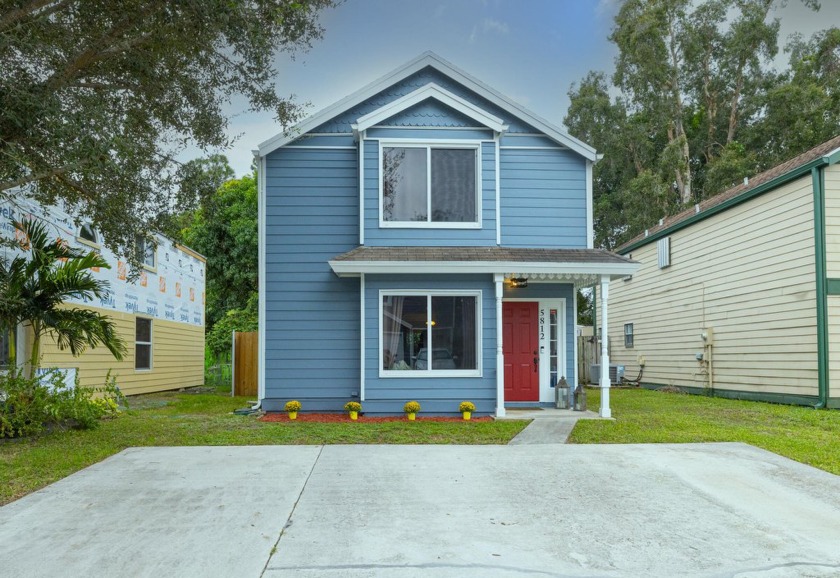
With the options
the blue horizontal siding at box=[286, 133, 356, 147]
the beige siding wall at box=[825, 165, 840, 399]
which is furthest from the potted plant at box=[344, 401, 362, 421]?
the beige siding wall at box=[825, 165, 840, 399]

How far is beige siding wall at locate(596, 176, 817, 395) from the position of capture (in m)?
11.5

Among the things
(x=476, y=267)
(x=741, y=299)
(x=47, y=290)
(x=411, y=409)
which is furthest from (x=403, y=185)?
(x=741, y=299)

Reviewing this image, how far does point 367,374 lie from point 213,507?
5.38 m

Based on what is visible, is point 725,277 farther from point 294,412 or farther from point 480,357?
point 294,412

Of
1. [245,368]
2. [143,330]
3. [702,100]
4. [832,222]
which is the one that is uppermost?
[702,100]

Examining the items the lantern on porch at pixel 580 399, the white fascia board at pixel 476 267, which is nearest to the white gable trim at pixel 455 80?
the white fascia board at pixel 476 267

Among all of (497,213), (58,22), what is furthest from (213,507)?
(497,213)

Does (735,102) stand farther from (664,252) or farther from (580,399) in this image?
(580,399)

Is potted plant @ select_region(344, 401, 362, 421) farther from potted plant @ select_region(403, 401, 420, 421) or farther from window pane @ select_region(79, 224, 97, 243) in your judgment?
window pane @ select_region(79, 224, 97, 243)

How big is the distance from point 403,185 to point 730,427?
6.35 m

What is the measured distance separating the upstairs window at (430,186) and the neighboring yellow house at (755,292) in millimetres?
6144

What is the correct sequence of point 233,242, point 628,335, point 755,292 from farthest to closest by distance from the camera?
1. point 233,242
2. point 628,335
3. point 755,292

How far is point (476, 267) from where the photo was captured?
978 cm

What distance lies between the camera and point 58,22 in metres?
7.14
